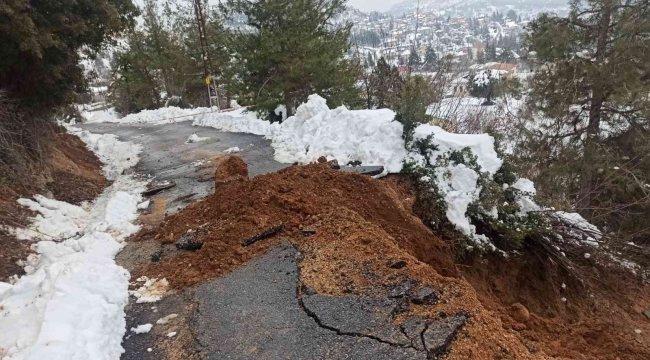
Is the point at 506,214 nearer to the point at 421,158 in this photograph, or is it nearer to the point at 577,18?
the point at 421,158

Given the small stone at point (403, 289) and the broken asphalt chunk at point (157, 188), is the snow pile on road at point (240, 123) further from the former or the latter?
the small stone at point (403, 289)

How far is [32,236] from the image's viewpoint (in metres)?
5.87

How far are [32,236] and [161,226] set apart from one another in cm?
172

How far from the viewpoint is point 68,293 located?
410 centimetres

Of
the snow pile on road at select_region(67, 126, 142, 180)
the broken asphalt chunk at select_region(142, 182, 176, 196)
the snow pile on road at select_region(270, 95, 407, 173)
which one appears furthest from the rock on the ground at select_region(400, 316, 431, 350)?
the snow pile on road at select_region(67, 126, 142, 180)

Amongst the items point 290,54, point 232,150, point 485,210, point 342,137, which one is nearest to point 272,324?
point 485,210

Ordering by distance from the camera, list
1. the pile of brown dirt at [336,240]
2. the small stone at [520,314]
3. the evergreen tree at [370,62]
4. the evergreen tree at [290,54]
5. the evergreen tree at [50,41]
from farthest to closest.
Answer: the evergreen tree at [370,62] < the evergreen tree at [290,54] < the evergreen tree at [50,41] < the small stone at [520,314] < the pile of brown dirt at [336,240]

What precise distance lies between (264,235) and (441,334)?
272 centimetres

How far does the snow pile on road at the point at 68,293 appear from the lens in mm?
3488

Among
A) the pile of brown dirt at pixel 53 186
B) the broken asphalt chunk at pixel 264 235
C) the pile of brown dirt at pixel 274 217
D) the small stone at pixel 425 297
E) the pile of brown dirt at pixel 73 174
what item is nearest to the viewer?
the small stone at pixel 425 297

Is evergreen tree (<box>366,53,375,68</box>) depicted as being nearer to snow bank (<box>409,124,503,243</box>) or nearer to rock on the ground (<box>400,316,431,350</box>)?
snow bank (<box>409,124,503,243</box>)

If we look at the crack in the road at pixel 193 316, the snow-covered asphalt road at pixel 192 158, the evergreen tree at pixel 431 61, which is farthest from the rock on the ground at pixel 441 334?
the evergreen tree at pixel 431 61

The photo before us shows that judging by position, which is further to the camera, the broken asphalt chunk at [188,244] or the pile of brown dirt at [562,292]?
the pile of brown dirt at [562,292]

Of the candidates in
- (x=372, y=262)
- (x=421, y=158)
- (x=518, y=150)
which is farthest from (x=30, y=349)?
(x=518, y=150)
